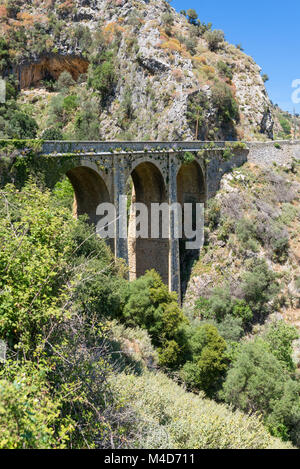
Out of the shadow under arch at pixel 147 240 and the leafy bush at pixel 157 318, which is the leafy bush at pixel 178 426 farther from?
the shadow under arch at pixel 147 240

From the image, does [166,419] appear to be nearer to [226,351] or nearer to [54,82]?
[226,351]

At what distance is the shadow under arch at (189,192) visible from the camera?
27.3 metres

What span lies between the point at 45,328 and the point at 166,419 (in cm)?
405

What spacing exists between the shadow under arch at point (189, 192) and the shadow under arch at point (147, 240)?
11.2 ft

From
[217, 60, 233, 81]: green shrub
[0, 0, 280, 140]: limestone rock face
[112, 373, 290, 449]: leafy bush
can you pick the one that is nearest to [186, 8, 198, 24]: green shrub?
[0, 0, 280, 140]: limestone rock face

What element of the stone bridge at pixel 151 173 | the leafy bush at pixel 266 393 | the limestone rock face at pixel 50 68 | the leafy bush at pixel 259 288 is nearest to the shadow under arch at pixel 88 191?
the stone bridge at pixel 151 173

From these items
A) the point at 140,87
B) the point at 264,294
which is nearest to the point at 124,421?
the point at 264,294

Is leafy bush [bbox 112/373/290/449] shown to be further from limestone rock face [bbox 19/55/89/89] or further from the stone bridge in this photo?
limestone rock face [bbox 19/55/89/89]

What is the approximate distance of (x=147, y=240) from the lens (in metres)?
24.3

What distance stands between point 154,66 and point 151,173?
64.7ft

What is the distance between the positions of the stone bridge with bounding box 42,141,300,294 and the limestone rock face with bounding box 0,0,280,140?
482 cm

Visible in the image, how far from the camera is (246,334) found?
23.3 m

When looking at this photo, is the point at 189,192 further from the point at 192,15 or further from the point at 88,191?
the point at 192,15

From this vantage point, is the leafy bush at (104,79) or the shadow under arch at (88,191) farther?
the leafy bush at (104,79)
